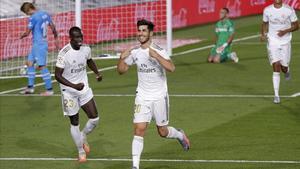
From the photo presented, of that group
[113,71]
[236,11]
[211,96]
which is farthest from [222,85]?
[236,11]

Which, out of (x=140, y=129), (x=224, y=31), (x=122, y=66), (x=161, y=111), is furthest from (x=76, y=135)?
(x=224, y=31)

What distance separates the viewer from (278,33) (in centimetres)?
2359

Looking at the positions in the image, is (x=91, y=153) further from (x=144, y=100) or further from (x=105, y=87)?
(x=105, y=87)

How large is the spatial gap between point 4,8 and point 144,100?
61.3 ft

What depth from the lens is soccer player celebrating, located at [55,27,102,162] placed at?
1773 cm

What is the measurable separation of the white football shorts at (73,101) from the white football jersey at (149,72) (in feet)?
5.95

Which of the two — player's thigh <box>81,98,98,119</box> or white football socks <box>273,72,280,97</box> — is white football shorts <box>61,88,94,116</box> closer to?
player's thigh <box>81,98,98,119</box>

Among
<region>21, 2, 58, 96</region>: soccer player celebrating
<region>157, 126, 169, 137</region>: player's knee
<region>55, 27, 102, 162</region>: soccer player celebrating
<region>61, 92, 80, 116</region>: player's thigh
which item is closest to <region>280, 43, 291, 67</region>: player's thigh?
<region>21, 2, 58, 96</region>: soccer player celebrating

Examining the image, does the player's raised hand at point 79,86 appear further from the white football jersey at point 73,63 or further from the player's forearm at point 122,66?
the player's forearm at point 122,66

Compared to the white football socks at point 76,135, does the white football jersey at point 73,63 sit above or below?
above

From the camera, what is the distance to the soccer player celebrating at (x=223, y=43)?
31.5 metres

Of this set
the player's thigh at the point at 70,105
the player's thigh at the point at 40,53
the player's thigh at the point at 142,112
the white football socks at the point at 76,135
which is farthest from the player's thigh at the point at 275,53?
the player's thigh at the point at 142,112

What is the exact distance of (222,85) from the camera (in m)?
27.1

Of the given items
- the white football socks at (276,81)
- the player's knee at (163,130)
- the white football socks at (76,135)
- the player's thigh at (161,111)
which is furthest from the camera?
the white football socks at (276,81)
